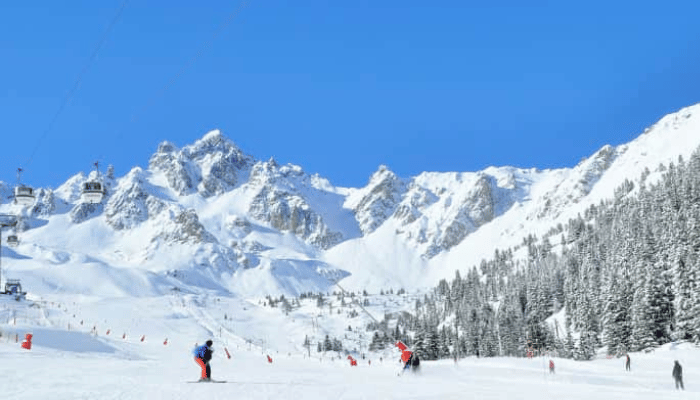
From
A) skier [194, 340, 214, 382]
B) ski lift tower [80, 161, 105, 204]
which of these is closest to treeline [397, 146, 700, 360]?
ski lift tower [80, 161, 105, 204]

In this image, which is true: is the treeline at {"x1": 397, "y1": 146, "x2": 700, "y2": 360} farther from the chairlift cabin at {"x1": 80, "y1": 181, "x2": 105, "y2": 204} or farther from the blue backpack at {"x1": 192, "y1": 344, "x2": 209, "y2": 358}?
the blue backpack at {"x1": 192, "y1": 344, "x2": 209, "y2": 358}

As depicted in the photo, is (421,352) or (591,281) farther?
(591,281)

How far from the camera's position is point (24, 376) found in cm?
1905

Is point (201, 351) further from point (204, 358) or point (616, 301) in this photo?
point (616, 301)

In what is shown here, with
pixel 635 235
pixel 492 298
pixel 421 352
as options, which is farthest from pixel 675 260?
pixel 492 298

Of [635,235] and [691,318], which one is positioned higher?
[635,235]

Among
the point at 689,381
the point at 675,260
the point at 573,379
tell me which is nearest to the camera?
the point at 573,379

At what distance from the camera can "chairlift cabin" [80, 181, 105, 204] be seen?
1508 inches

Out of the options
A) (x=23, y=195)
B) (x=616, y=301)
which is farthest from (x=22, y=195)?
(x=616, y=301)

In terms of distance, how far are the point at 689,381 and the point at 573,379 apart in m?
10.9

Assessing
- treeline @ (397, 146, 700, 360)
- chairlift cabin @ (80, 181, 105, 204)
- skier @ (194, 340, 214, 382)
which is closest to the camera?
skier @ (194, 340, 214, 382)

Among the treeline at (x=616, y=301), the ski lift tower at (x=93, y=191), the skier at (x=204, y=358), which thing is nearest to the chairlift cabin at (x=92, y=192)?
the ski lift tower at (x=93, y=191)

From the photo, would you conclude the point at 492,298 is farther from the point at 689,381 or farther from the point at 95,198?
the point at 95,198

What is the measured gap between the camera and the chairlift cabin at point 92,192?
3829 cm
